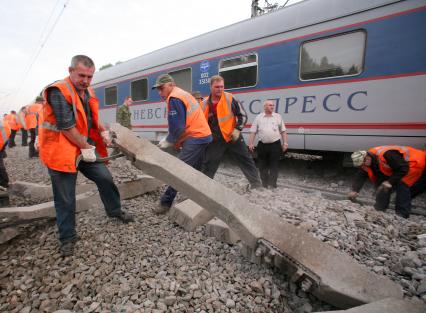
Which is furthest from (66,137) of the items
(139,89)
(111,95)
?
(111,95)

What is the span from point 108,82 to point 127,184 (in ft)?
26.5

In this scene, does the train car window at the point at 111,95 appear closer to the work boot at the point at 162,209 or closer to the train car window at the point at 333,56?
the train car window at the point at 333,56

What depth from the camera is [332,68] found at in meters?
4.82

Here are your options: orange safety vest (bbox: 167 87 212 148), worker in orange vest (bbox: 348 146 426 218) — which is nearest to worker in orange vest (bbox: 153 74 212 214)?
orange safety vest (bbox: 167 87 212 148)

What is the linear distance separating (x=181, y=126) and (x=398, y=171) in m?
3.08

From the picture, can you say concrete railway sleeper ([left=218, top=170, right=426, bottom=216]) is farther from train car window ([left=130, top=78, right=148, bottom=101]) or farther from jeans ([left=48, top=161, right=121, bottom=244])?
train car window ([left=130, top=78, right=148, bottom=101])

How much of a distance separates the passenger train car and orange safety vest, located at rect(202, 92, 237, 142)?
1.69 m

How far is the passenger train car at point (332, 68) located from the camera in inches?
162

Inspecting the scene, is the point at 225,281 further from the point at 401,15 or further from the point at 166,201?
the point at 401,15

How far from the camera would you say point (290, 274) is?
1847mm

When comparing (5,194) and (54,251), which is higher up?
(5,194)

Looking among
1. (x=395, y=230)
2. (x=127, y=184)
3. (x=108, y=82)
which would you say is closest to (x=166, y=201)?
(x=127, y=184)

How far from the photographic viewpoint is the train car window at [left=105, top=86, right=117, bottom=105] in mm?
10125

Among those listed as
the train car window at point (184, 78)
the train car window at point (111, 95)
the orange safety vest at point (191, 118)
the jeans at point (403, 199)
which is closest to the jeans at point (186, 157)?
the orange safety vest at point (191, 118)
